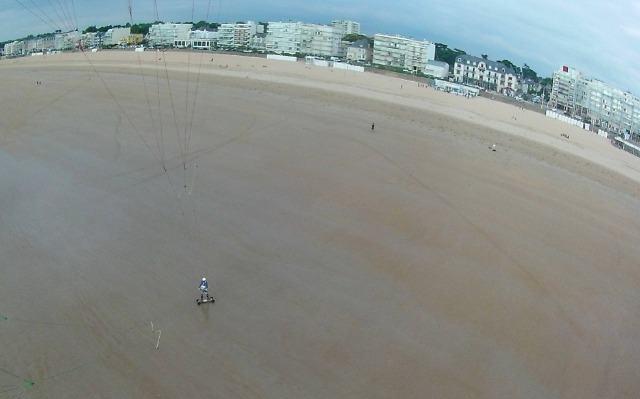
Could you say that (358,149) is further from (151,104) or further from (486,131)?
(151,104)

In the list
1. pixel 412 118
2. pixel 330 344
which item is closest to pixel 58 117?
pixel 412 118

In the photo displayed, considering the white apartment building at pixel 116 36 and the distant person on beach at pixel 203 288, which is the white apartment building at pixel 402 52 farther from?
the distant person on beach at pixel 203 288

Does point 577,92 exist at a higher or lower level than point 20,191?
higher

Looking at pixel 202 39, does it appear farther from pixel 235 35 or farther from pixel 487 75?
pixel 487 75

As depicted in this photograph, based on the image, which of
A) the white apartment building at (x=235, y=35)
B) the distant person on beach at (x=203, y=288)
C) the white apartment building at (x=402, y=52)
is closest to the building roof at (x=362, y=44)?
the white apartment building at (x=402, y=52)

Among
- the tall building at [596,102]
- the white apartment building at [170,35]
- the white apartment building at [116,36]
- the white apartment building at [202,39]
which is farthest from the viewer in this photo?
the white apartment building at [116,36]

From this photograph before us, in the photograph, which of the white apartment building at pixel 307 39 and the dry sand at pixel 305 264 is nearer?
the dry sand at pixel 305 264

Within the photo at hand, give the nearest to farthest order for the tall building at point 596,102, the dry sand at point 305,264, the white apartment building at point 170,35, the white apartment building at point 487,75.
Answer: the dry sand at point 305,264 < the tall building at point 596,102 < the white apartment building at point 487,75 < the white apartment building at point 170,35

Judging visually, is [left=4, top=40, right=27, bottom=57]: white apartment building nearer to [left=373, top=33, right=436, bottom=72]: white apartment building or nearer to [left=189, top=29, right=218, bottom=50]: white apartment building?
[left=189, top=29, right=218, bottom=50]: white apartment building
